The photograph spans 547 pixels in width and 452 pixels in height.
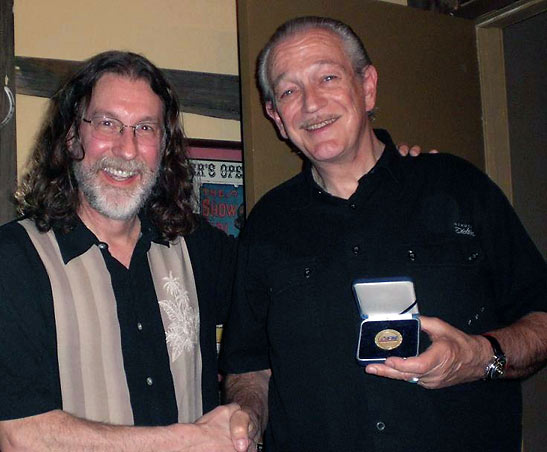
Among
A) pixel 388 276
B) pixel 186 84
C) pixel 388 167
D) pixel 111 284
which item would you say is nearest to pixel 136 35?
pixel 186 84

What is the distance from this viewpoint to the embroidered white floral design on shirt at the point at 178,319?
2068mm

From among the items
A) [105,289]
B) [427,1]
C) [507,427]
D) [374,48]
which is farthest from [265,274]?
[427,1]

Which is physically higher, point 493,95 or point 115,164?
point 493,95

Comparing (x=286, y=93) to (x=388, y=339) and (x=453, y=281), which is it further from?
(x=388, y=339)

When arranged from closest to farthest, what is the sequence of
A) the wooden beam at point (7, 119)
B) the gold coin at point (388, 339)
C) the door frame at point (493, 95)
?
the gold coin at point (388, 339) < the wooden beam at point (7, 119) < the door frame at point (493, 95)

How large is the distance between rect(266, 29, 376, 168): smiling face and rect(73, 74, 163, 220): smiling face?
17.9 inches

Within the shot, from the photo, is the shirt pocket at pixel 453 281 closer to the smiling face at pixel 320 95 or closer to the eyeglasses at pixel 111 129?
the smiling face at pixel 320 95

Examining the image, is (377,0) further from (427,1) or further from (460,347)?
(460,347)

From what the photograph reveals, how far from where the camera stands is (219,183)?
2850 mm

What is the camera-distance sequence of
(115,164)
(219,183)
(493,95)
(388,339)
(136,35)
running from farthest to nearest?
(493,95)
(219,183)
(136,35)
(115,164)
(388,339)

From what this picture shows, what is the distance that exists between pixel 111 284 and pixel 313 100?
0.86 meters

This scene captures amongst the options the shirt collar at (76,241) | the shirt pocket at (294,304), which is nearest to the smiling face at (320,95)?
the shirt pocket at (294,304)

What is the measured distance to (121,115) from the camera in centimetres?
208

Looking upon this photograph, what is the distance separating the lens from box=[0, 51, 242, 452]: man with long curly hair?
177 centimetres
